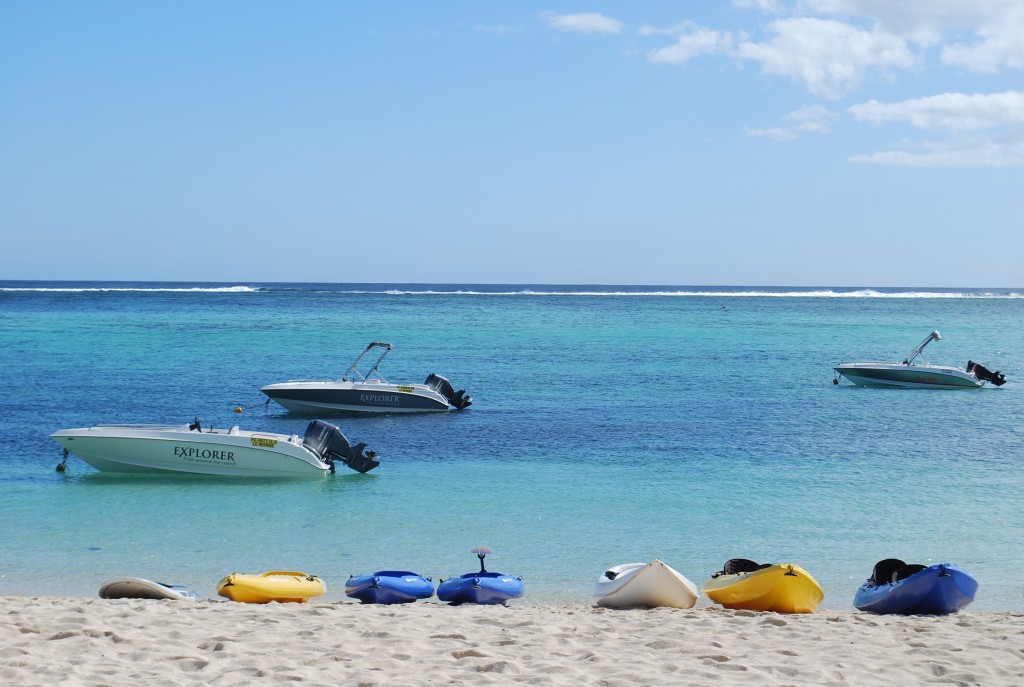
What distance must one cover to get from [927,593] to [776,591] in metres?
1.51

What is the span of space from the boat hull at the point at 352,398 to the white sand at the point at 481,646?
16.7 metres

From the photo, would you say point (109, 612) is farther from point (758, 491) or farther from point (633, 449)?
point (633, 449)

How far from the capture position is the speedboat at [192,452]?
725 inches

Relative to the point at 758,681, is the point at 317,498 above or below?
below

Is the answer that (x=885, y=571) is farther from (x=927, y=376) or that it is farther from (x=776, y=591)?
(x=927, y=376)

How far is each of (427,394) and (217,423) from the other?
19.0 ft

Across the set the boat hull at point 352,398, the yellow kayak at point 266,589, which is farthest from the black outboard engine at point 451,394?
the yellow kayak at point 266,589

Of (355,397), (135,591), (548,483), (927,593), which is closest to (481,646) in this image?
(135,591)

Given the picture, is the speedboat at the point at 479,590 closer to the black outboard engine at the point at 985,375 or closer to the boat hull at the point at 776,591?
the boat hull at the point at 776,591

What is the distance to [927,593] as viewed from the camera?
9.94 meters

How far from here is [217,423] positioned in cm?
2534

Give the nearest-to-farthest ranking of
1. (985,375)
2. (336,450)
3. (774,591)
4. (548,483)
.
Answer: (774,591), (548,483), (336,450), (985,375)

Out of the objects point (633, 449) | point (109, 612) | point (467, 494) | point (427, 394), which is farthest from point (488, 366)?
point (109, 612)

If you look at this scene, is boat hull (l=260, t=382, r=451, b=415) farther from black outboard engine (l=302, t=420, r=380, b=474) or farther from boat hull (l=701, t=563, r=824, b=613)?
boat hull (l=701, t=563, r=824, b=613)
